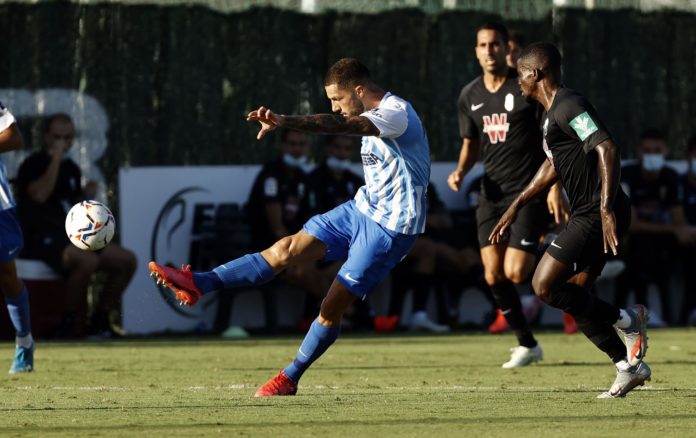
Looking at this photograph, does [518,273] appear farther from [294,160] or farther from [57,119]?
[57,119]

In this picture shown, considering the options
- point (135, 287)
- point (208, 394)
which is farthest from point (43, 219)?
point (208, 394)

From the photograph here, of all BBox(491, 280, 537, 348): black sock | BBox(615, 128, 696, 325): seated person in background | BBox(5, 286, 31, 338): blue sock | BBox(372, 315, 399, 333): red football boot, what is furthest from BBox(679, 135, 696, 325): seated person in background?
BBox(5, 286, 31, 338): blue sock

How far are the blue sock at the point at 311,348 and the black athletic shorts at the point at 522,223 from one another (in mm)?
2761

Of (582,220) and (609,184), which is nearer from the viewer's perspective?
(609,184)

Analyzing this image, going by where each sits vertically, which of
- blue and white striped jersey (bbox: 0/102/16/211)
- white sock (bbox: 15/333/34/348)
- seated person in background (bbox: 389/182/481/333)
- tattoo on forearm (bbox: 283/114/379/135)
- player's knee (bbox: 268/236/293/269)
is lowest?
seated person in background (bbox: 389/182/481/333)

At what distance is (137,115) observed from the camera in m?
16.3

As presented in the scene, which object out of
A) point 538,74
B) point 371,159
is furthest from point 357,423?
point 538,74

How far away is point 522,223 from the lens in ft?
35.3

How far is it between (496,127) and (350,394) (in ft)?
11.1

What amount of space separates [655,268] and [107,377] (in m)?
9.05

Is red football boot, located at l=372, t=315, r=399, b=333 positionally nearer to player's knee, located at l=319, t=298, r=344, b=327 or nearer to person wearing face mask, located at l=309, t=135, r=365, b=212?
person wearing face mask, located at l=309, t=135, r=365, b=212

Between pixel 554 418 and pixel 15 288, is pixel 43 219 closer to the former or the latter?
pixel 15 288

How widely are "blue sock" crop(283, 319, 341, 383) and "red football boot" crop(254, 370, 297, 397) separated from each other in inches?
1.2

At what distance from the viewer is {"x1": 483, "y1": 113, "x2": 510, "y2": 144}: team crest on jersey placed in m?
11.0
